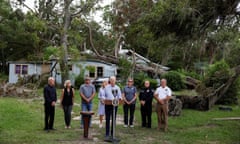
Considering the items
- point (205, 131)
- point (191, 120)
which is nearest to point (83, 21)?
point (191, 120)

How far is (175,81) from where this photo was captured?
92.4ft

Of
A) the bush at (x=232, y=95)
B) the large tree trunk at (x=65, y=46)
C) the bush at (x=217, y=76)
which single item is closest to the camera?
the bush at (x=217, y=76)

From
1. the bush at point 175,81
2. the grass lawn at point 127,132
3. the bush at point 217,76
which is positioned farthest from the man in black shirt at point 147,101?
the bush at point 175,81

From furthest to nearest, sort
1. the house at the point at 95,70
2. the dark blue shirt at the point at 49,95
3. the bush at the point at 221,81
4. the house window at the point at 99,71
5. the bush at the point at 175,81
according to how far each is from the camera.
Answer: the house window at the point at 99,71
the house at the point at 95,70
the bush at the point at 175,81
the bush at the point at 221,81
the dark blue shirt at the point at 49,95

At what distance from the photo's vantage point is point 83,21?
2580 cm

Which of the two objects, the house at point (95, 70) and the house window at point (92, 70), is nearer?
the house window at point (92, 70)

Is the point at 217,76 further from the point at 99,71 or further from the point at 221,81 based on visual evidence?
the point at 99,71

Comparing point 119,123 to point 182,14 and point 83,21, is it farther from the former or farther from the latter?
point 83,21

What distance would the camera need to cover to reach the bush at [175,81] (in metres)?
27.9

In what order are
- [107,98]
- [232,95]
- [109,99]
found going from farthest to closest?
[232,95]
[107,98]
[109,99]

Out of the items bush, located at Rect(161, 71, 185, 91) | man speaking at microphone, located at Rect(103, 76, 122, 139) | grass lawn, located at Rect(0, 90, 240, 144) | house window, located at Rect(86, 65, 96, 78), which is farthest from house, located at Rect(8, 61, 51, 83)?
man speaking at microphone, located at Rect(103, 76, 122, 139)

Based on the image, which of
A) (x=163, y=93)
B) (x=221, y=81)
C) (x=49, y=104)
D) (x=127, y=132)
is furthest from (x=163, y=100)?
(x=221, y=81)

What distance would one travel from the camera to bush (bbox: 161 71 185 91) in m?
27.9

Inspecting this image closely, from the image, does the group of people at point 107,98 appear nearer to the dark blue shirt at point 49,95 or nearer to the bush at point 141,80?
the dark blue shirt at point 49,95
